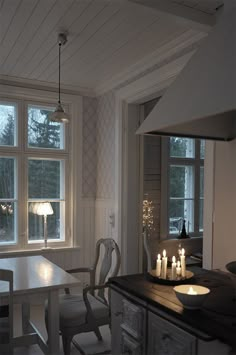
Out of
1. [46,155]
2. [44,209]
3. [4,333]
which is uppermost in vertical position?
[46,155]

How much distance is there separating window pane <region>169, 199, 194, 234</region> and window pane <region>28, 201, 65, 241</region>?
1518mm

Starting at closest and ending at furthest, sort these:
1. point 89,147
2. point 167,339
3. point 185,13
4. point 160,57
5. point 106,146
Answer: point 167,339
point 185,13
point 160,57
point 106,146
point 89,147

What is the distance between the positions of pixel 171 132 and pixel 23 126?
2460mm

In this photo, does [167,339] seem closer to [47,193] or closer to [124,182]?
[124,182]

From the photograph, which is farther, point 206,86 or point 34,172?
point 34,172

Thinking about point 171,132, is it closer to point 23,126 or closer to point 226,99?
point 226,99

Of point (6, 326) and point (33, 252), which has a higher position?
point (33, 252)

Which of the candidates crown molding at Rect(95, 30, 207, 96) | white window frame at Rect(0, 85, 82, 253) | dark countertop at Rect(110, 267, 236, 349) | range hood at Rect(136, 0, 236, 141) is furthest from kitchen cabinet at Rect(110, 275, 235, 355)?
white window frame at Rect(0, 85, 82, 253)

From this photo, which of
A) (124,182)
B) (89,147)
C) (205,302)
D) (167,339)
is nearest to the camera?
(167,339)

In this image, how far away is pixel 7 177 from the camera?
3949 millimetres

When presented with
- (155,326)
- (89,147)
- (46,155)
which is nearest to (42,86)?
(46,155)

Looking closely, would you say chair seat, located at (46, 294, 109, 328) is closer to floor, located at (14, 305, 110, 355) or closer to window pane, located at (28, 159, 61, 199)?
floor, located at (14, 305, 110, 355)

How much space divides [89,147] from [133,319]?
9.25ft

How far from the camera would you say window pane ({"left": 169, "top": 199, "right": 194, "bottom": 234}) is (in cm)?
459
